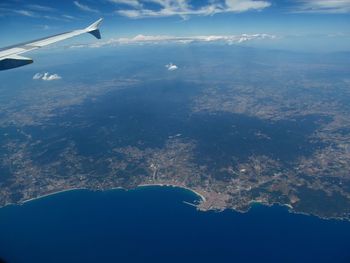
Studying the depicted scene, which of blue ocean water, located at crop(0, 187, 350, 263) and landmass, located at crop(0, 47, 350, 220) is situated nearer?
blue ocean water, located at crop(0, 187, 350, 263)

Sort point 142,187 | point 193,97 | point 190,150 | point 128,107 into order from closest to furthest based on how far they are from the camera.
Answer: point 142,187 → point 190,150 → point 128,107 → point 193,97

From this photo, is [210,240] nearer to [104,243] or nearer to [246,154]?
[104,243]

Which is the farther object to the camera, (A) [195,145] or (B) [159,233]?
(A) [195,145]

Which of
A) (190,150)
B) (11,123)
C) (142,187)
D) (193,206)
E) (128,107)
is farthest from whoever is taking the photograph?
(128,107)

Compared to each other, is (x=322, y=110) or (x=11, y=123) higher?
(x=11, y=123)

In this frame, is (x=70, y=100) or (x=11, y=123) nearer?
(x=11, y=123)

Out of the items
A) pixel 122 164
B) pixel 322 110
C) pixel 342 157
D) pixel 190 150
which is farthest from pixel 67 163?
pixel 322 110

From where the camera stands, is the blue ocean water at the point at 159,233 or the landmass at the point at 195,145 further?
the landmass at the point at 195,145

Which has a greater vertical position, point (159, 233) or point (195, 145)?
point (159, 233)
